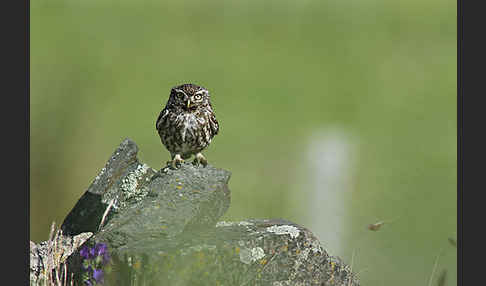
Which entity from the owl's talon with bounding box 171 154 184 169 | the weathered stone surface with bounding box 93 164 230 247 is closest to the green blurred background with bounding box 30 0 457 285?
the weathered stone surface with bounding box 93 164 230 247

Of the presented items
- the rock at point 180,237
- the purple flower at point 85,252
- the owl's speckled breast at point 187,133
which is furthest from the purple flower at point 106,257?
the owl's speckled breast at point 187,133

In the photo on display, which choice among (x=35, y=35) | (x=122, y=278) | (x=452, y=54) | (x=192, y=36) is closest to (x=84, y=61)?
(x=35, y=35)

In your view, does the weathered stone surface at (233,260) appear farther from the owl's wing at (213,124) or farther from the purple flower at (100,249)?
the owl's wing at (213,124)

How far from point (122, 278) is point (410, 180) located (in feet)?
34.1

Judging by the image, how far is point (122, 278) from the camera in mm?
5605

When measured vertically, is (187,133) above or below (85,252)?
above

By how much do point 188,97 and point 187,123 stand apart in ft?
0.90

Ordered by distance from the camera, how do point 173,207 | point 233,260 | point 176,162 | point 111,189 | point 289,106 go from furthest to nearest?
1. point 289,106
2. point 176,162
3. point 111,189
4. point 173,207
5. point 233,260

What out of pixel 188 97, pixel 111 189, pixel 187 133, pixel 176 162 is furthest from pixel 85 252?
pixel 188 97

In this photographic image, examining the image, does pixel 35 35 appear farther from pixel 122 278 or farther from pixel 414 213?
pixel 122 278

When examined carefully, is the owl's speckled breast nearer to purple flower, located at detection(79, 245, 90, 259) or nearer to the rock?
the rock

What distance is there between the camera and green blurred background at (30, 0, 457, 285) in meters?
10.5

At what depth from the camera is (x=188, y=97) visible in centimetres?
727

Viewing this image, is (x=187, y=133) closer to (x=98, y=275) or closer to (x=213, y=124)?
(x=213, y=124)
